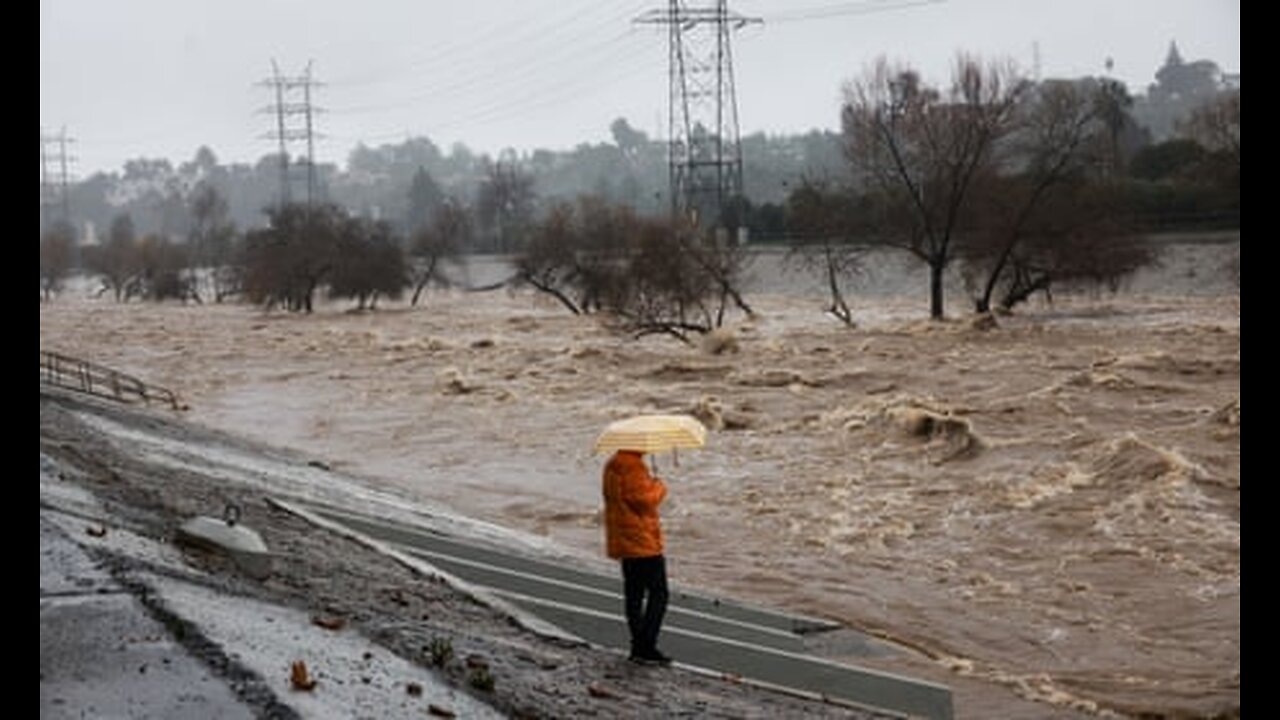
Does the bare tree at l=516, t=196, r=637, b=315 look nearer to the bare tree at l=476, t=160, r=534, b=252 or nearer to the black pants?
the black pants

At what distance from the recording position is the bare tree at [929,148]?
2275 inches

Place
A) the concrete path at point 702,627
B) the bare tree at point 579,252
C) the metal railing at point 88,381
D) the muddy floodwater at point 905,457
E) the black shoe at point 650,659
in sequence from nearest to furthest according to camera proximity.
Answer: the black shoe at point 650,659, the concrete path at point 702,627, the muddy floodwater at point 905,457, the metal railing at point 88,381, the bare tree at point 579,252

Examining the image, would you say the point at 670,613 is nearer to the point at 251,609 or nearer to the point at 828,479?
the point at 251,609

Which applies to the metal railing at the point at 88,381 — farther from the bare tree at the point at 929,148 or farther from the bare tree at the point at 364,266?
the bare tree at the point at 364,266

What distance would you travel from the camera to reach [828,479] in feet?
78.5

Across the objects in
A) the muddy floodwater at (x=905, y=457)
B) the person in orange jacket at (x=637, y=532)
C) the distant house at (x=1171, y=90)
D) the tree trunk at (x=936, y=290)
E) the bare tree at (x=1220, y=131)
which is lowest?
the muddy floodwater at (x=905, y=457)

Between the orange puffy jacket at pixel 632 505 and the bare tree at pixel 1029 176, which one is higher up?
the bare tree at pixel 1029 176

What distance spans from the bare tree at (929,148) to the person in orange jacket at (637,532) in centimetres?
4732

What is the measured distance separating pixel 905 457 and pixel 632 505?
17.0 m

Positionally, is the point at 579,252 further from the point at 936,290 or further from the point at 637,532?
the point at 637,532

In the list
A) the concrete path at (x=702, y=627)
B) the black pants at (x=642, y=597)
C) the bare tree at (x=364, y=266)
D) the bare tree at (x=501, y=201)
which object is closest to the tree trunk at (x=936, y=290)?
the concrete path at (x=702, y=627)

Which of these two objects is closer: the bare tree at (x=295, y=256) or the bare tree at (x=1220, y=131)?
the bare tree at (x=1220, y=131)
